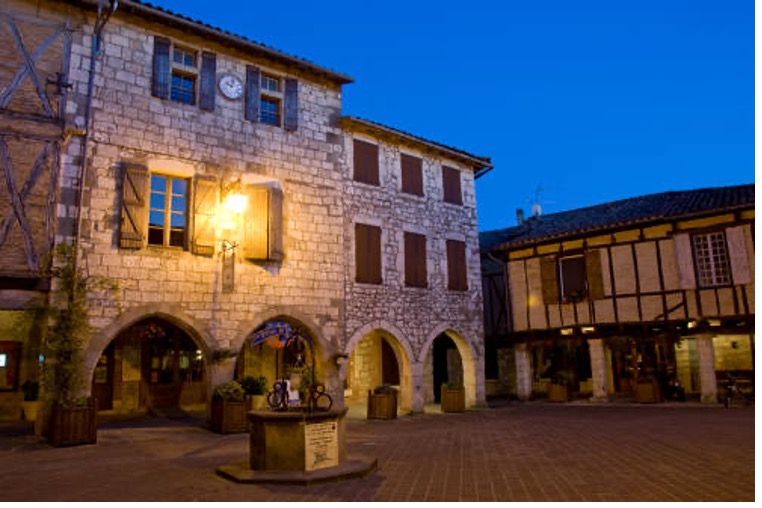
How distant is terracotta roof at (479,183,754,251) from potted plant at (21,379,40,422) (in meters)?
12.9

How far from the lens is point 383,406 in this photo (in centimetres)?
1250

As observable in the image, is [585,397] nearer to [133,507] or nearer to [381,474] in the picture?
[381,474]

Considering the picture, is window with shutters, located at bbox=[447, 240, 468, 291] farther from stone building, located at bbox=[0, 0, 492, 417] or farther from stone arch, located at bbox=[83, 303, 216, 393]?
stone arch, located at bbox=[83, 303, 216, 393]

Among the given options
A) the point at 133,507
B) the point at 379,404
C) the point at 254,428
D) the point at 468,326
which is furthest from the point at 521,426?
the point at 133,507

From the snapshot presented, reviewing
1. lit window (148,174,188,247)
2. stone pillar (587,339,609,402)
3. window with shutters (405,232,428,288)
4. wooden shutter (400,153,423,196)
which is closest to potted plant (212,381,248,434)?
lit window (148,174,188,247)

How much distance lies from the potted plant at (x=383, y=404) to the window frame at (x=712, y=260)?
8.58 meters

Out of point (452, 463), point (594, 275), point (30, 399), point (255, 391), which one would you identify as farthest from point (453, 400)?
point (30, 399)

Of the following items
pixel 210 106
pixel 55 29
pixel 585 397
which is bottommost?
pixel 585 397

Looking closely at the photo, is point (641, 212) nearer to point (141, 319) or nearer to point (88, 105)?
point (141, 319)

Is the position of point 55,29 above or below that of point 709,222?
above

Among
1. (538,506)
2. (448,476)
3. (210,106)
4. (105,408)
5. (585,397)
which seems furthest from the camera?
(585,397)

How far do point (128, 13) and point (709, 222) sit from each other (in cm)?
1443

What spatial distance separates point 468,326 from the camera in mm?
15320

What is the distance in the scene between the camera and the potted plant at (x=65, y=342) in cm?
884
